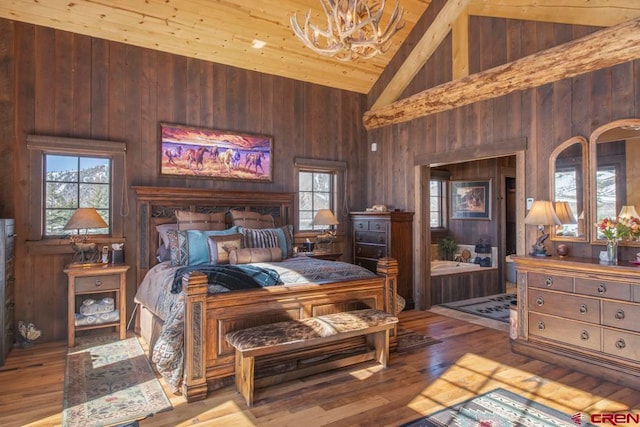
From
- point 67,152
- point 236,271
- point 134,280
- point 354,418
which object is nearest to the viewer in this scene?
point 354,418

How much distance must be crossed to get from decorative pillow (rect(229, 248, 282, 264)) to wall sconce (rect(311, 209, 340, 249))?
1.25m

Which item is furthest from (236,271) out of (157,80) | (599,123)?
(599,123)

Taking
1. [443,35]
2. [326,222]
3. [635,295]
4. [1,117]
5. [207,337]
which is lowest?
[207,337]

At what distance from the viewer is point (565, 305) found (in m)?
3.36

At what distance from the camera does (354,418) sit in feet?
8.09

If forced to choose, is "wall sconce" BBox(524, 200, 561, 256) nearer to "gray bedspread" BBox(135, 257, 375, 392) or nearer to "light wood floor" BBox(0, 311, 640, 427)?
"light wood floor" BBox(0, 311, 640, 427)

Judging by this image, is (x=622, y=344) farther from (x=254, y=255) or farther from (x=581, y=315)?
(x=254, y=255)

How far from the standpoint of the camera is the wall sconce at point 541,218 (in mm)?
3607

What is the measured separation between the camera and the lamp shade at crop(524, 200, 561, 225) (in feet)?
11.8

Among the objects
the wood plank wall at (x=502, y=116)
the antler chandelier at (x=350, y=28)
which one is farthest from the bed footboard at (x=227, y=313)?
the wood plank wall at (x=502, y=116)

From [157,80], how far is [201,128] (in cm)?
74

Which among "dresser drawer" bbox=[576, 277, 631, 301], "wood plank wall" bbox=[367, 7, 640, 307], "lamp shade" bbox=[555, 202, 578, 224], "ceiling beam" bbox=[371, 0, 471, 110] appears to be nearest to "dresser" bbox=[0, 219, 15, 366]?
"wood plank wall" bbox=[367, 7, 640, 307]

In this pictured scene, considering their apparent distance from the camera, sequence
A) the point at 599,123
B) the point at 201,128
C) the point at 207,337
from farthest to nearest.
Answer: the point at 201,128 → the point at 599,123 → the point at 207,337

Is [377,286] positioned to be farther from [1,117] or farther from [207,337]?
[1,117]
